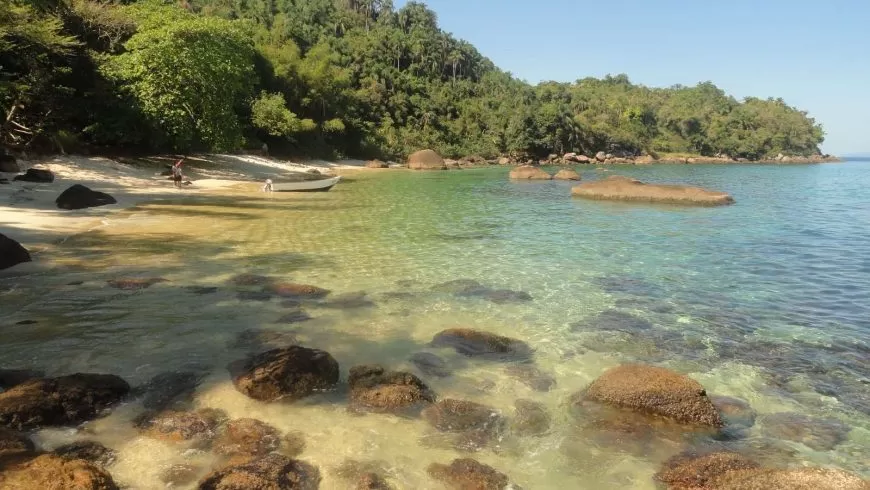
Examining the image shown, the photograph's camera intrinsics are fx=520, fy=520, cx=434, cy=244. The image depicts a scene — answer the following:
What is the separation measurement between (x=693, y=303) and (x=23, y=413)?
1033 cm

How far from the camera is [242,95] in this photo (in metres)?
43.9

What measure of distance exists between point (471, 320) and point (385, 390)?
10.6 ft

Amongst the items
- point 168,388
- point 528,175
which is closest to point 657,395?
point 168,388

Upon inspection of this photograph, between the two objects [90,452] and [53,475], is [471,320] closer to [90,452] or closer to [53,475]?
[90,452]

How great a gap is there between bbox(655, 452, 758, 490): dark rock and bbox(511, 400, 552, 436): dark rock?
122 cm

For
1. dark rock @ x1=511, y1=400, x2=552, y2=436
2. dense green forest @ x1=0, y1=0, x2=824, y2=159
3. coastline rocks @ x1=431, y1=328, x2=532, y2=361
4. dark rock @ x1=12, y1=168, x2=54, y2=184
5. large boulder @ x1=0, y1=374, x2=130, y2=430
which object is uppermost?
dense green forest @ x1=0, y1=0, x2=824, y2=159

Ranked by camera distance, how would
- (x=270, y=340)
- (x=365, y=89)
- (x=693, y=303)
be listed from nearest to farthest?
(x=270, y=340) < (x=693, y=303) < (x=365, y=89)

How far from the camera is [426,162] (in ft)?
200

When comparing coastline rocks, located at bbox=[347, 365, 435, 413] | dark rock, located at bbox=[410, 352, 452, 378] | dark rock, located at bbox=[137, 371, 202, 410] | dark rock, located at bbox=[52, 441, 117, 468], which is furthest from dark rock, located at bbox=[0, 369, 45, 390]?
dark rock, located at bbox=[410, 352, 452, 378]

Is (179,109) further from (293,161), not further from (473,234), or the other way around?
(293,161)

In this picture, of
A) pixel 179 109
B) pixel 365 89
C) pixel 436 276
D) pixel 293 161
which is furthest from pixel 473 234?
pixel 365 89

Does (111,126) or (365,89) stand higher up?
(365,89)

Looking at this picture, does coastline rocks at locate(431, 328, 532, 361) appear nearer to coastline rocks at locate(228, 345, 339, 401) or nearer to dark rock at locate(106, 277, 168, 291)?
coastline rocks at locate(228, 345, 339, 401)

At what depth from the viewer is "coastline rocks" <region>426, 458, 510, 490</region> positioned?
177 inches
